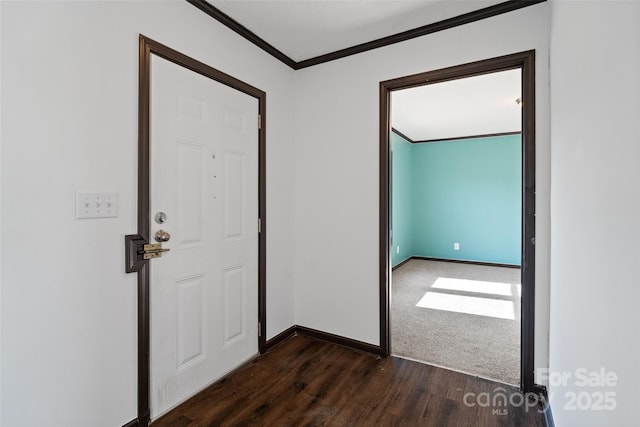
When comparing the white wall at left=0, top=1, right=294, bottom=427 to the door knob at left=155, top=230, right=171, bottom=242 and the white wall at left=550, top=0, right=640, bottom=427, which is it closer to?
the door knob at left=155, top=230, right=171, bottom=242

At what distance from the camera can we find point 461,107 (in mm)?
4211

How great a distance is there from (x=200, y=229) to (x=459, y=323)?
8.67 ft

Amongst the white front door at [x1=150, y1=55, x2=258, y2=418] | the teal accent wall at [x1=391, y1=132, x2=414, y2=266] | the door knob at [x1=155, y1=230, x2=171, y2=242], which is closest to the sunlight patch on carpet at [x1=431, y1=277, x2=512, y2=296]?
the teal accent wall at [x1=391, y1=132, x2=414, y2=266]

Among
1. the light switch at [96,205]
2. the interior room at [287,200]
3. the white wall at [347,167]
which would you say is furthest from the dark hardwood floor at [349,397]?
the light switch at [96,205]

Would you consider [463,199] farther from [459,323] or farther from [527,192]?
[527,192]

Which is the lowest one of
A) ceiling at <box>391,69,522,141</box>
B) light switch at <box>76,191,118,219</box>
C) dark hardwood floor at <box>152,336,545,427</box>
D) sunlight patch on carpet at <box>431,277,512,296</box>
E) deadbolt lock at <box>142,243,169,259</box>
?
dark hardwood floor at <box>152,336,545,427</box>

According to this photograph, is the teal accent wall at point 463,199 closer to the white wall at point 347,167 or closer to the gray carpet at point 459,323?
the gray carpet at point 459,323

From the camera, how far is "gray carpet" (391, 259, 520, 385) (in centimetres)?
238

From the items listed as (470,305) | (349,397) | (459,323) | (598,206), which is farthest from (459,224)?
(598,206)

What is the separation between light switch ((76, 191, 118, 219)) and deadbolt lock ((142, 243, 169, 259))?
226mm

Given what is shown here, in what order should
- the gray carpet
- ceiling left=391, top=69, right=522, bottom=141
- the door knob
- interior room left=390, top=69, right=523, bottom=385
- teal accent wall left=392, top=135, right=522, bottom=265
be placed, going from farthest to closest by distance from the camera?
teal accent wall left=392, top=135, right=522, bottom=265 < ceiling left=391, top=69, right=522, bottom=141 < interior room left=390, top=69, right=523, bottom=385 < the gray carpet < the door knob

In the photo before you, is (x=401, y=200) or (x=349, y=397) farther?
(x=401, y=200)

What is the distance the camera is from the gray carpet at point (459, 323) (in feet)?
7.82

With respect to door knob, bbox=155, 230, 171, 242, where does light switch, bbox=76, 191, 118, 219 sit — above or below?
above
